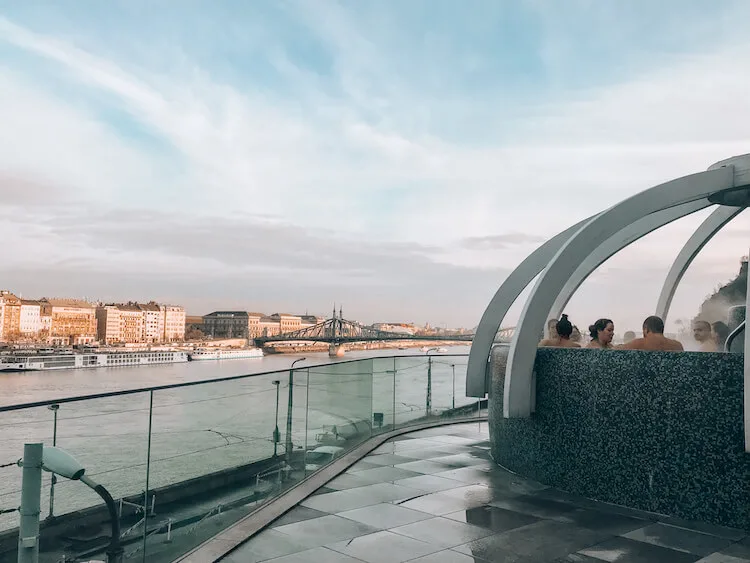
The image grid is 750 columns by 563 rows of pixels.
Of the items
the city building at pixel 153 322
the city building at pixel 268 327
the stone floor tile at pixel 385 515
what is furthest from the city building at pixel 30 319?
the stone floor tile at pixel 385 515

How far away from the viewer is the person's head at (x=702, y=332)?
7.45 metres

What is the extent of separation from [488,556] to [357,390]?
4.08 meters

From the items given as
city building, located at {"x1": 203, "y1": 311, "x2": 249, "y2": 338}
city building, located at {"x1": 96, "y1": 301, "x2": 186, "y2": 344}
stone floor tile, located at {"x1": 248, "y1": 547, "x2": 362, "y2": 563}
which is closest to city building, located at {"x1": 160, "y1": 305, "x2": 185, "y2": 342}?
city building, located at {"x1": 96, "y1": 301, "x2": 186, "y2": 344}

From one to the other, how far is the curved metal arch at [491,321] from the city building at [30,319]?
16083 centimetres

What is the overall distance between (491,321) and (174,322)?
598ft

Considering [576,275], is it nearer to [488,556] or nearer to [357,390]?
[357,390]

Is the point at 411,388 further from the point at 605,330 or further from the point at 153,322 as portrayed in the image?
the point at 153,322

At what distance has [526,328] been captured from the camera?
19.7ft

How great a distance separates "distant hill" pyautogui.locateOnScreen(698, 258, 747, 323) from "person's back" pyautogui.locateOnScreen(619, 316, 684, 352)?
15.4 feet

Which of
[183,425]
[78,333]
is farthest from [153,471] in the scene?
[78,333]

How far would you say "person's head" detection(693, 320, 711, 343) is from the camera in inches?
293

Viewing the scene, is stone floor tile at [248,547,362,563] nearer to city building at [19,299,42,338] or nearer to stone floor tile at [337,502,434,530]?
stone floor tile at [337,502,434,530]

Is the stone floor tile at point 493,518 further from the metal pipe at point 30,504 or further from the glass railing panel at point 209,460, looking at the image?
the metal pipe at point 30,504

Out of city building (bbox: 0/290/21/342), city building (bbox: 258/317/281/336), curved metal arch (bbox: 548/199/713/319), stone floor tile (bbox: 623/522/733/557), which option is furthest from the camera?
city building (bbox: 258/317/281/336)
